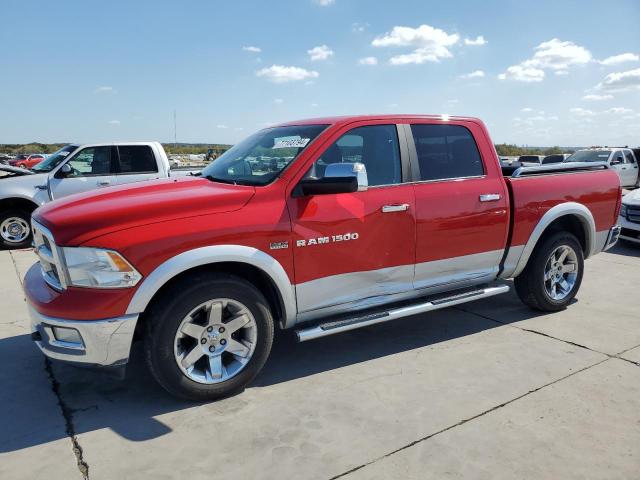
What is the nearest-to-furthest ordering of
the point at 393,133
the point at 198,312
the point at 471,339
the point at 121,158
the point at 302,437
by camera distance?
the point at 302,437, the point at 198,312, the point at 393,133, the point at 471,339, the point at 121,158

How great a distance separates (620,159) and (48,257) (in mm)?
20144

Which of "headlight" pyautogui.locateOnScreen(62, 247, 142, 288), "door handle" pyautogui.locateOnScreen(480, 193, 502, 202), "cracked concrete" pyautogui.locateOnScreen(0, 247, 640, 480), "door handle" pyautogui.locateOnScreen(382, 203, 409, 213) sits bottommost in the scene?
"cracked concrete" pyautogui.locateOnScreen(0, 247, 640, 480)

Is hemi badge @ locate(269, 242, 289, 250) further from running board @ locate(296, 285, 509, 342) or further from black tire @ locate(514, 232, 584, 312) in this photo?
black tire @ locate(514, 232, 584, 312)

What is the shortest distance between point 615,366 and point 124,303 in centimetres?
360

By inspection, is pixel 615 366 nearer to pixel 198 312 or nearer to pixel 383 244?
pixel 383 244

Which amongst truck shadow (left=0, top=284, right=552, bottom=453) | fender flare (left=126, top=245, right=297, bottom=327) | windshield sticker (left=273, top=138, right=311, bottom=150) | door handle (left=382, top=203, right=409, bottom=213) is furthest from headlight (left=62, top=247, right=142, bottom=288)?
door handle (left=382, top=203, right=409, bottom=213)

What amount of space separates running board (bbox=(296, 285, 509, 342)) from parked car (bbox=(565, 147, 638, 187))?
15.5 metres

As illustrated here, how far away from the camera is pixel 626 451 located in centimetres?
270

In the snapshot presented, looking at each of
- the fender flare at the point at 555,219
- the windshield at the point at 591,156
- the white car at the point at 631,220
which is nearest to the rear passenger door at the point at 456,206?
the fender flare at the point at 555,219

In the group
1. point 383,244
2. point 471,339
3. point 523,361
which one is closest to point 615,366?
point 523,361

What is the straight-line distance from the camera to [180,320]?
302cm

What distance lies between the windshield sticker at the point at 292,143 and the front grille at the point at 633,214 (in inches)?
291

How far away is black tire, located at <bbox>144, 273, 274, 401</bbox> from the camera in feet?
9.81

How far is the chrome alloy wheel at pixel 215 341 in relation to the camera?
3123 millimetres
